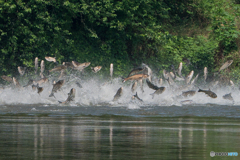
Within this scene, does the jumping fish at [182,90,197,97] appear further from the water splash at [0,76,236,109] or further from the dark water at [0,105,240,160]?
the dark water at [0,105,240,160]

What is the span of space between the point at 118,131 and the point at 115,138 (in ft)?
3.64

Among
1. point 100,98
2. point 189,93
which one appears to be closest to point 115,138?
point 189,93

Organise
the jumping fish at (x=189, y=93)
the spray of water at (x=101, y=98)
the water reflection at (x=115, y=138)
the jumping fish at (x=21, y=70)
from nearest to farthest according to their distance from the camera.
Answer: the water reflection at (x=115, y=138)
the spray of water at (x=101, y=98)
the jumping fish at (x=189, y=93)
the jumping fish at (x=21, y=70)

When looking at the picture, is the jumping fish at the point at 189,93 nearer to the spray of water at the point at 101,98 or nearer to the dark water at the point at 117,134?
the spray of water at the point at 101,98

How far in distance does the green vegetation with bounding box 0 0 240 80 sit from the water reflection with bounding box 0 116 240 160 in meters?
12.1

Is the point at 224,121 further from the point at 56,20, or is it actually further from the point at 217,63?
the point at 217,63

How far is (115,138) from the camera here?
31.0 feet

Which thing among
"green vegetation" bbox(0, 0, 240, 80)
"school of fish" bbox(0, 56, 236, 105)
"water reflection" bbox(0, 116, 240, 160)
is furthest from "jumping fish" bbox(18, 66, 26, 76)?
"water reflection" bbox(0, 116, 240, 160)

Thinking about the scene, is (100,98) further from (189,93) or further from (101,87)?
(189,93)

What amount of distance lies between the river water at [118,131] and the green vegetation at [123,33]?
6248 mm

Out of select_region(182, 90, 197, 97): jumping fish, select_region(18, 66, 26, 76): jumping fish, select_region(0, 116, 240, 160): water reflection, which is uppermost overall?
select_region(18, 66, 26, 76): jumping fish

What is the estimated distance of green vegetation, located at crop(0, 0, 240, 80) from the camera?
986 inches

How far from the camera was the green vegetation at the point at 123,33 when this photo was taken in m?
25.0

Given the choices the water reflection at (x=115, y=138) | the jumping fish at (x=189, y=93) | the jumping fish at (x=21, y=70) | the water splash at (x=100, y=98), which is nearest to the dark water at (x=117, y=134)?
the water reflection at (x=115, y=138)
